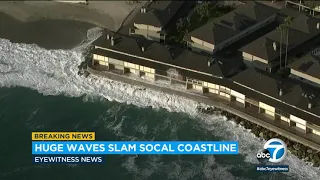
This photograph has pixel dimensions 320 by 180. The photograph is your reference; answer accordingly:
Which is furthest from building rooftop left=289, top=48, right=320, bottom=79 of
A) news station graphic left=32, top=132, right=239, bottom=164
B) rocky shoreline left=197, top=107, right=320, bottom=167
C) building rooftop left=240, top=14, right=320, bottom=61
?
news station graphic left=32, top=132, right=239, bottom=164

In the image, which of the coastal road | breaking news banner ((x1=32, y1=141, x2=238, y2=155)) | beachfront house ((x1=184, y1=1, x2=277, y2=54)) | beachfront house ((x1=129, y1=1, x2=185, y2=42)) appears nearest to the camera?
breaking news banner ((x1=32, y1=141, x2=238, y2=155))

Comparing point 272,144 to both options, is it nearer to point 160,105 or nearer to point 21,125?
point 160,105

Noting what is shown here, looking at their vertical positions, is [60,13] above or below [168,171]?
above

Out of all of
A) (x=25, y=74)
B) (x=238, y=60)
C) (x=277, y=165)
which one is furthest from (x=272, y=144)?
(x=25, y=74)

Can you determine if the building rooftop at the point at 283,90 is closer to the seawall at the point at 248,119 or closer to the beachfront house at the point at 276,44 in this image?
the seawall at the point at 248,119

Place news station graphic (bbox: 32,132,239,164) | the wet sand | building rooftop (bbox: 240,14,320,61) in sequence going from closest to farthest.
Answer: news station graphic (bbox: 32,132,239,164) < building rooftop (bbox: 240,14,320,61) < the wet sand

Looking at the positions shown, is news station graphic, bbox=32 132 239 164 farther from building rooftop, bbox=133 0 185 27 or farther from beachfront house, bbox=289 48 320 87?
building rooftop, bbox=133 0 185 27

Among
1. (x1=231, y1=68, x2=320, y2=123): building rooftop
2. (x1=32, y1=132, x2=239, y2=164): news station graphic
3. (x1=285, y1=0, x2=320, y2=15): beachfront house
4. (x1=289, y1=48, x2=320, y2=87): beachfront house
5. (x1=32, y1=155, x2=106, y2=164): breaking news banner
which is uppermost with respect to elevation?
(x1=285, y1=0, x2=320, y2=15): beachfront house

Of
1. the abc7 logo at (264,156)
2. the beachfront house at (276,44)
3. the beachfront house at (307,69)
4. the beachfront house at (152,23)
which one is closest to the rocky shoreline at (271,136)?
the abc7 logo at (264,156)
